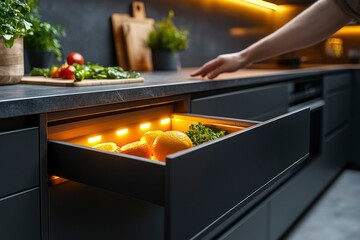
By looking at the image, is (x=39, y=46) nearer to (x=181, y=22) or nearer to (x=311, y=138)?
Result: (x=181, y=22)

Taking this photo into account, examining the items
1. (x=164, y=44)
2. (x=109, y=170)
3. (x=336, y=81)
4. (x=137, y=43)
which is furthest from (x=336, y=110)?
(x=109, y=170)

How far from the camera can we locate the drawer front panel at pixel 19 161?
0.73 meters

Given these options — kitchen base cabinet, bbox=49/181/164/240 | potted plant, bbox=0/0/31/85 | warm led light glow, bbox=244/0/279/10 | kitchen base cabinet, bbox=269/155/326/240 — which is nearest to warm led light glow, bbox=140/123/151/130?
kitchen base cabinet, bbox=49/181/164/240

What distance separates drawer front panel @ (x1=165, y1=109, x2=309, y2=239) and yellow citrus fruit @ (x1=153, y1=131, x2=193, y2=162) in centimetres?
14

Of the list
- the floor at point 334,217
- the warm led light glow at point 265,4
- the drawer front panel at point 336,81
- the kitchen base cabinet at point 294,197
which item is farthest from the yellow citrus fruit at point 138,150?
the warm led light glow at point 265,4

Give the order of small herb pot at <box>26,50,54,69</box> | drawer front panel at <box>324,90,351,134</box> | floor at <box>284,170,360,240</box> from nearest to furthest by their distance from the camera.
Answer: small herb pot at <box>26,50,54,69</box>, floor at <box>284,170,360,240</box>, drawer front panel at <box>324,90,351,134</box>

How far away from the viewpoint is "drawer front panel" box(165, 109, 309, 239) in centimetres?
62

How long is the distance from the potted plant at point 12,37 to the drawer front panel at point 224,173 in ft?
1.92

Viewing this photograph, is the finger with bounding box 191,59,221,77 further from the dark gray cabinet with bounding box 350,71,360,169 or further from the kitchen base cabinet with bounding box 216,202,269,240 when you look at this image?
the dark gray cabinet with bounding box 350,71,360,169

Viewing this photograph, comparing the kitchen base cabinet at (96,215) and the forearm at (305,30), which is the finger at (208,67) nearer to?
the forearm at (305,30)

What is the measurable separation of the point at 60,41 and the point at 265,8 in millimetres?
2291

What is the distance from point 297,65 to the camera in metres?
3.04

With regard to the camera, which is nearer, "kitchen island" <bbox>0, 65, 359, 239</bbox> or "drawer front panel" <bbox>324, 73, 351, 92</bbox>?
"kitchen island" <bbox>0, 65, 359, 239</bbox>

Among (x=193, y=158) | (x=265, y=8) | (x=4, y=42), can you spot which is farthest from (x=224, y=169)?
(x=265, y=8)
